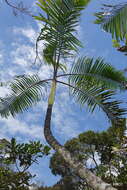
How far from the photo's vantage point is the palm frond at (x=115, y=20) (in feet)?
11.7

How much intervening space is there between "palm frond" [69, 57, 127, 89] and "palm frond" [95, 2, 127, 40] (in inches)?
34.1

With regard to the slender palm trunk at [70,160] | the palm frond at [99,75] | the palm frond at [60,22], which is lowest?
the slender palm trunk at [70,160]

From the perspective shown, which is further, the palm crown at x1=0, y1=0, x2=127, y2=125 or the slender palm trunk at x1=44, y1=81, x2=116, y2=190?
the palm crown at x1=0, y1=0, x2=127, y2=125

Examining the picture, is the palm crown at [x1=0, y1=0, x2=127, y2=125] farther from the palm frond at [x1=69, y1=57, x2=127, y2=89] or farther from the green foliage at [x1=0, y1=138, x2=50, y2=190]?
the green foliage at [x1=0, y1=138, x2=50, y2=190]

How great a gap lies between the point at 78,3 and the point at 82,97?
79.1 inches

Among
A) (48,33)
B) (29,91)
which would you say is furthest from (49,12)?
(29,91)

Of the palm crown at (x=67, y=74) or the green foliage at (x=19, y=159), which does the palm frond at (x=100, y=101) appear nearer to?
the palm crown at (x=67, y=74)

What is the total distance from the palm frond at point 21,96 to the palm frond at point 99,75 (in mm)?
968

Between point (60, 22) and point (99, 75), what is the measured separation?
1.38 meters

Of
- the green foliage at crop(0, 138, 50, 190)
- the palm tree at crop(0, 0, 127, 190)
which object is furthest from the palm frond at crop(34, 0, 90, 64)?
the green foliage at crop(0, 138, 50, 190)

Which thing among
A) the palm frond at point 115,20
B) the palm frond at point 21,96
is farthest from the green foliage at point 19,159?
the palm frond at point 115,20

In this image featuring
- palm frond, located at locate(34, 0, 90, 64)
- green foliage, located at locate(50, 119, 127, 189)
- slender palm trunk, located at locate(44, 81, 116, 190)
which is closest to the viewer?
slender palm trunk, located at locate(44, 81, 116, 190)

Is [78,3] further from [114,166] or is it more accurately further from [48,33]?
[114,166]

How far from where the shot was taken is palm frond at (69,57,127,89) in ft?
14.9
